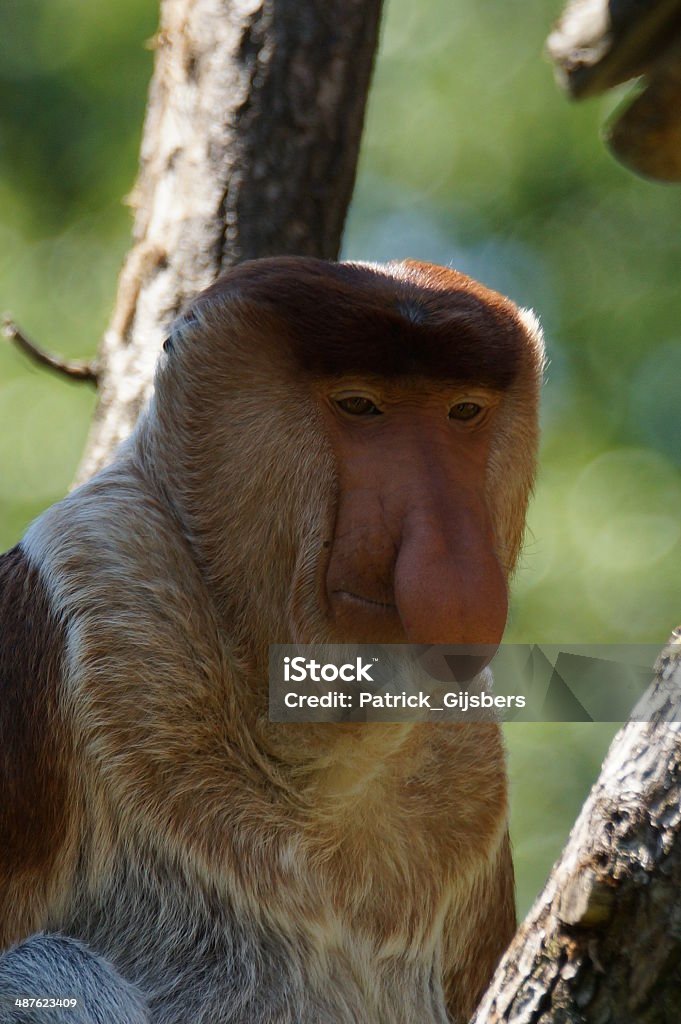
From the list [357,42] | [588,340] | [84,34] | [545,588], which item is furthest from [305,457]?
[84,34]

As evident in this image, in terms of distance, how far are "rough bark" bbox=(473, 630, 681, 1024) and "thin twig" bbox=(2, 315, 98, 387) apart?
2253 millimetres

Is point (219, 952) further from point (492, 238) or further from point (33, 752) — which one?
point (492, 238)

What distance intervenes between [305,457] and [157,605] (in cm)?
39

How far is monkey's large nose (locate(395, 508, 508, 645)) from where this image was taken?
7.04 feet

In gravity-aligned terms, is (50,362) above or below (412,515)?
above

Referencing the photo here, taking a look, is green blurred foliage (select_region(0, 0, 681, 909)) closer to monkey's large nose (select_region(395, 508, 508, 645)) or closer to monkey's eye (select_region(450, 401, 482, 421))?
monkey's eye (select_region(450, 401, 482, 421))

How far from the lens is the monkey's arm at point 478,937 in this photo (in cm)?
272

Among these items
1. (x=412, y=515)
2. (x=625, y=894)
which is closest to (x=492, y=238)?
(x=412, y=515)

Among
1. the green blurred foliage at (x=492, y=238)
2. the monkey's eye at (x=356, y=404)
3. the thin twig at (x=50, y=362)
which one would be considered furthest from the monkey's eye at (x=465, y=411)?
the green blurred foliage at (x=492, y=238)

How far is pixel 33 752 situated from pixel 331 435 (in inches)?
30.9

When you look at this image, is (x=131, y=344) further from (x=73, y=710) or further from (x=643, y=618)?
(x=643, y=618)

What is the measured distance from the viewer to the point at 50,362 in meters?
3.74

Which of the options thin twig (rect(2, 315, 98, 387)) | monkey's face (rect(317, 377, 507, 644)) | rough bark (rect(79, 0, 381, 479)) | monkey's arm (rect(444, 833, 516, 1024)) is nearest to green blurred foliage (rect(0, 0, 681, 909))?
thin twig (rect(2, 315, 98, 387))

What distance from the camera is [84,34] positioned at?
7.09 metres
